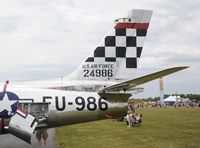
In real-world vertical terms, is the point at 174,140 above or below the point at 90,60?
below

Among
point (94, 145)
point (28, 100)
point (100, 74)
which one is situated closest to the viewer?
point (28, 100)

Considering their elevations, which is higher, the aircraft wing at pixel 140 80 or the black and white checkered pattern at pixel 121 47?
the black and white checkered pattern at pixel 121 47

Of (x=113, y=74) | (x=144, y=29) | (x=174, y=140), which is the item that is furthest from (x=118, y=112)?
(x=174, y=140)

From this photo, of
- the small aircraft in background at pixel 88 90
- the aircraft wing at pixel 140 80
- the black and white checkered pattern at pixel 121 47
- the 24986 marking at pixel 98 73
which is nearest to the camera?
the aircraft wing at pixel 140 80

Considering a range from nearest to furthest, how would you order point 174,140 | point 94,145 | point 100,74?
point 100,74 < point 94,145 < point 174,140

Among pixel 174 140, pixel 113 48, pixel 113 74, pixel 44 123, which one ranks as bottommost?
pixel 174 140

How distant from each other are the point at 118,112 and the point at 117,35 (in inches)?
90.0

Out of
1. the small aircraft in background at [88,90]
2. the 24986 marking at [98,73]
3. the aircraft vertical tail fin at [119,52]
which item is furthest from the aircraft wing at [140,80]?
the aircraft vertical tail fin at [119,52]

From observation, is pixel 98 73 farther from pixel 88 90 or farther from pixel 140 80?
pixel 140 80

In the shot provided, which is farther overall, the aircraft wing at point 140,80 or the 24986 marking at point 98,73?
the 24986 marking at point 98,73

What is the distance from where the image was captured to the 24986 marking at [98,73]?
1123cm

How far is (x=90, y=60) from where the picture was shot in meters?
11.3

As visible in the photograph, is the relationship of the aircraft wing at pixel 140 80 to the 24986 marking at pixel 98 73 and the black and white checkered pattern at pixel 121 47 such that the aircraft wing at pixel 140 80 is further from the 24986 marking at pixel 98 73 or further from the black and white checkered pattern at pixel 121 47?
the black and white checkered pattern at pixel 121 47

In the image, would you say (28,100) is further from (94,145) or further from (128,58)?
(94,145)
